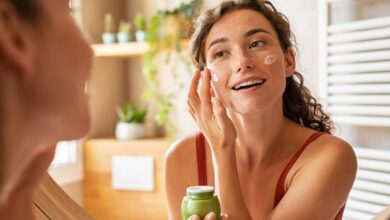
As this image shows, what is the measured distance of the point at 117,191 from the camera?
7.97 ft

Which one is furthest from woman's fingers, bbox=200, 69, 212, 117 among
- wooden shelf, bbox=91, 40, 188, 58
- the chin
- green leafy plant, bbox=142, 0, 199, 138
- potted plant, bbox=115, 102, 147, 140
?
potted plant, bbox=115, 102, 147, 140

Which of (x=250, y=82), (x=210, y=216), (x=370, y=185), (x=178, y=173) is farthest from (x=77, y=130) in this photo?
(x=370, y=185)

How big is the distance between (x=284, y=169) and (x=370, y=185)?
649 mm

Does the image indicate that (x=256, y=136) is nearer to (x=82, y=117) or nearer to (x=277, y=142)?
(x=277, y=142)

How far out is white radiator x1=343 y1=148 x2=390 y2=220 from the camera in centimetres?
152

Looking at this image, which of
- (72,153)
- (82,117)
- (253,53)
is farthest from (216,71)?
(72,153)

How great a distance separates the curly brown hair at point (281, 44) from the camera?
110 centimetres

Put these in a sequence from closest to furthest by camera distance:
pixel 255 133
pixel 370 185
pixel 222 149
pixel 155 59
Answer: pixel 222 149, pixel 255 133, pixel 370 185, pixel 155 59

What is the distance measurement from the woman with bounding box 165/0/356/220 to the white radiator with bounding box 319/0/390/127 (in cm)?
37

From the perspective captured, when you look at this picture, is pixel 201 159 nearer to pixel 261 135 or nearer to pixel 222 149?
pixel 261 135

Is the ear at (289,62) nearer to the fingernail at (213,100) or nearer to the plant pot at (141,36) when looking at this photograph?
the fingernail at (213,100)

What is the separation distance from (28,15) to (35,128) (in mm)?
59

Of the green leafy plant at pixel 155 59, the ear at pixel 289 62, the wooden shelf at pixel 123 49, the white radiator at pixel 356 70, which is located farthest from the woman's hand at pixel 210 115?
the wooden shelf at pixel 123 49

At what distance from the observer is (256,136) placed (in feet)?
3.70
